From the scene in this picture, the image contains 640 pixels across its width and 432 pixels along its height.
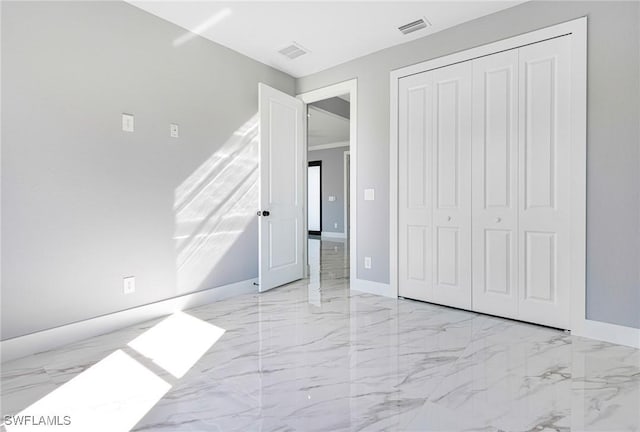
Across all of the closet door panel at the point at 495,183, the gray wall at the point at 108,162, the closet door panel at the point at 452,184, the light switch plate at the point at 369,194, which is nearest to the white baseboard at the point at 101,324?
the gray wall at the point at 108,162

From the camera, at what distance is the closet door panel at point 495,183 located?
2.73 m

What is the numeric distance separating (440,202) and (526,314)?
114 cm

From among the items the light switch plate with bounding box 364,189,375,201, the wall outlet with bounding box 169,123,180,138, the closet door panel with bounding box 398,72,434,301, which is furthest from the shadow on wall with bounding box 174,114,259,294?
the closet door panel with bounding box 398,72,434,301

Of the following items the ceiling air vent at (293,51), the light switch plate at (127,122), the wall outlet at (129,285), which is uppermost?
the ceiling air vent at (293,51)

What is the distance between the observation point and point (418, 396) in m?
1.71

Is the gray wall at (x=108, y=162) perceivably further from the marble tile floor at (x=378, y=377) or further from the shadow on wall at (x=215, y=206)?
the marble tile floor at (x=378, y=377)

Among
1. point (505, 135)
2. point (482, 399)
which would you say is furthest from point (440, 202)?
point (482, 399)

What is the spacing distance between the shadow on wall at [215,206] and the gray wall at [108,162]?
1 cm

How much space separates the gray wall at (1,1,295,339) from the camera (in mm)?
2150

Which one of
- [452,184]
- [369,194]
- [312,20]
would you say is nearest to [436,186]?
[452,184]

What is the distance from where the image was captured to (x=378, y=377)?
1.89 meters

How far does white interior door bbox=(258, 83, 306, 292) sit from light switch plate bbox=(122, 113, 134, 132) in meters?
1.21

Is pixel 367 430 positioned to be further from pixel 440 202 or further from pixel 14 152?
pixel 14 152

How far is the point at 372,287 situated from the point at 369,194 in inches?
39.3
